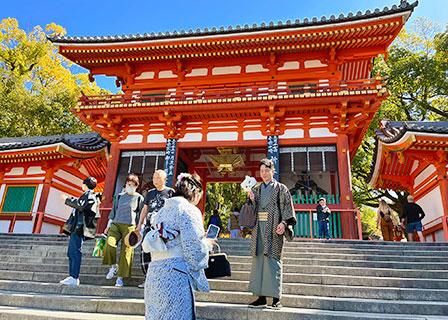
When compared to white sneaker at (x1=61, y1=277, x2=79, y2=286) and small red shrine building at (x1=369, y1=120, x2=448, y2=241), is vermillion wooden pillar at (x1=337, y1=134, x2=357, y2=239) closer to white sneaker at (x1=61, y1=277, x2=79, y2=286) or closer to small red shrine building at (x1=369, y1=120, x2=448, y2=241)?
small red shrine building at (x1=369, y1=120, x2=448, y2=241)

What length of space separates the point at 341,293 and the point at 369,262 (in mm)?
1622

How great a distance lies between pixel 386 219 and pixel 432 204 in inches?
97.5

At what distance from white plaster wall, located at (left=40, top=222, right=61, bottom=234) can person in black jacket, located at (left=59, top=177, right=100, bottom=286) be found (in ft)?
29.7

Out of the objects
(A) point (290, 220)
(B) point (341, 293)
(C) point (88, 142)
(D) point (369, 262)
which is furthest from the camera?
(C) point (88, 142)

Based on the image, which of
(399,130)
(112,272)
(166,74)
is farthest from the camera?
(166,74)

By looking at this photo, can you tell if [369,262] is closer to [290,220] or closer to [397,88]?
[290,220]

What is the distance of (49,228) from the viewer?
42.0ft

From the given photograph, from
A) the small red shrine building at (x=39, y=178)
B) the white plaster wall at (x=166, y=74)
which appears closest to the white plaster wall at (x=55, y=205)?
the small red shrine building at (x=39, y=178)

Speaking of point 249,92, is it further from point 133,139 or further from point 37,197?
point 37,197

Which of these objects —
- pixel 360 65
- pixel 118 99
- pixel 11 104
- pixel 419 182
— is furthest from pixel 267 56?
pixel 11 104

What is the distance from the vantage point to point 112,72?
41.8ft

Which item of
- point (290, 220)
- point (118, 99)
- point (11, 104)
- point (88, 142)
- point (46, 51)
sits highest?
point (46, 51)

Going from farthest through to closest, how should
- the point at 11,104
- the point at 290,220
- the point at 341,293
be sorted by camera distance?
the point at 11,104 < the point at 341,293 < the point at 290,220

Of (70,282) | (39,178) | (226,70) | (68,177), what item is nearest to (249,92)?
(226,70)
